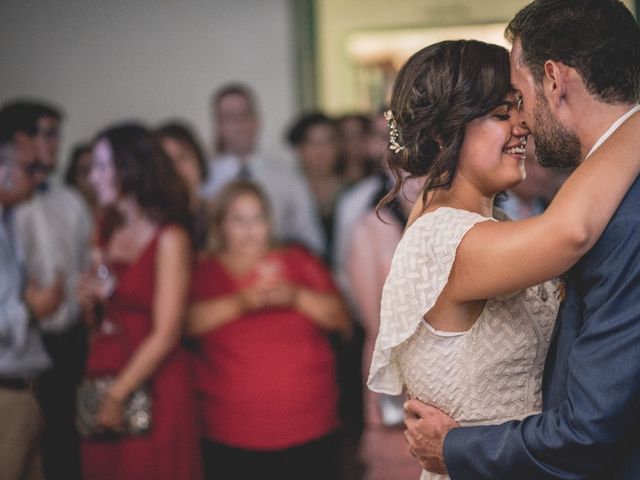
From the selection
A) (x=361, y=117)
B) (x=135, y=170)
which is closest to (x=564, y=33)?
(x=135, y=170)

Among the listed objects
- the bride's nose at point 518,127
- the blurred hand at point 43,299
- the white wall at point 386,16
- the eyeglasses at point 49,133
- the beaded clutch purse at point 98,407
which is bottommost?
the beaded clutch purse at point 98,407

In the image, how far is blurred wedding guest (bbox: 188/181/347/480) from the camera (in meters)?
3.24

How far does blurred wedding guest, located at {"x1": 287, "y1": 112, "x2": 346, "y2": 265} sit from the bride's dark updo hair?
3517 millimetres

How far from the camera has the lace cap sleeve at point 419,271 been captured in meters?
1.56

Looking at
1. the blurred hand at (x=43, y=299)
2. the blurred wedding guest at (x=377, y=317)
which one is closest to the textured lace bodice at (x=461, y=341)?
the blurred wedding guest at (x=377, y=317)

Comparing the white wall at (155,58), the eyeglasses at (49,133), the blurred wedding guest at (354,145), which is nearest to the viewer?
the eyeglasses at (49,133)

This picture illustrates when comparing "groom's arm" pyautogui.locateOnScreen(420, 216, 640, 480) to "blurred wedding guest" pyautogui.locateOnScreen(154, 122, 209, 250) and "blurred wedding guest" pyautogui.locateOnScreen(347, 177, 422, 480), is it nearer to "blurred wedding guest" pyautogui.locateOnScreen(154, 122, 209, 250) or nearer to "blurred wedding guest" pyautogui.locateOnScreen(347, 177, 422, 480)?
"blurred wedding guest" pyautogui.locateOnScreen(347, 177, 422, 480)

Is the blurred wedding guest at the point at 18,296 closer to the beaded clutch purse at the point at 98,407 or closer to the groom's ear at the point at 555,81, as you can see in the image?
the beaded clutch purse at the point at 98,407

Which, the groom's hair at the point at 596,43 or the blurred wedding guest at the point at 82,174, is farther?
the blurred wedding guest at the point at 82,174

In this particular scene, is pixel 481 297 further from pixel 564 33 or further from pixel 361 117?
pixel 361 117

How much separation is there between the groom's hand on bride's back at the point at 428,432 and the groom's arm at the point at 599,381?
220 mm

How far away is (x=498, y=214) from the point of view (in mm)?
1893

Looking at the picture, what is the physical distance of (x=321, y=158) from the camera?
5.32 m

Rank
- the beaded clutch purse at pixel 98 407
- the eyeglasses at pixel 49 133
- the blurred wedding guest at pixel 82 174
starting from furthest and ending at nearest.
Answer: the blurred wedding guest at pixel 82 174 → the eyeglasses at pixel 49 133 → the beaded clutch purse at pixel 98 407
